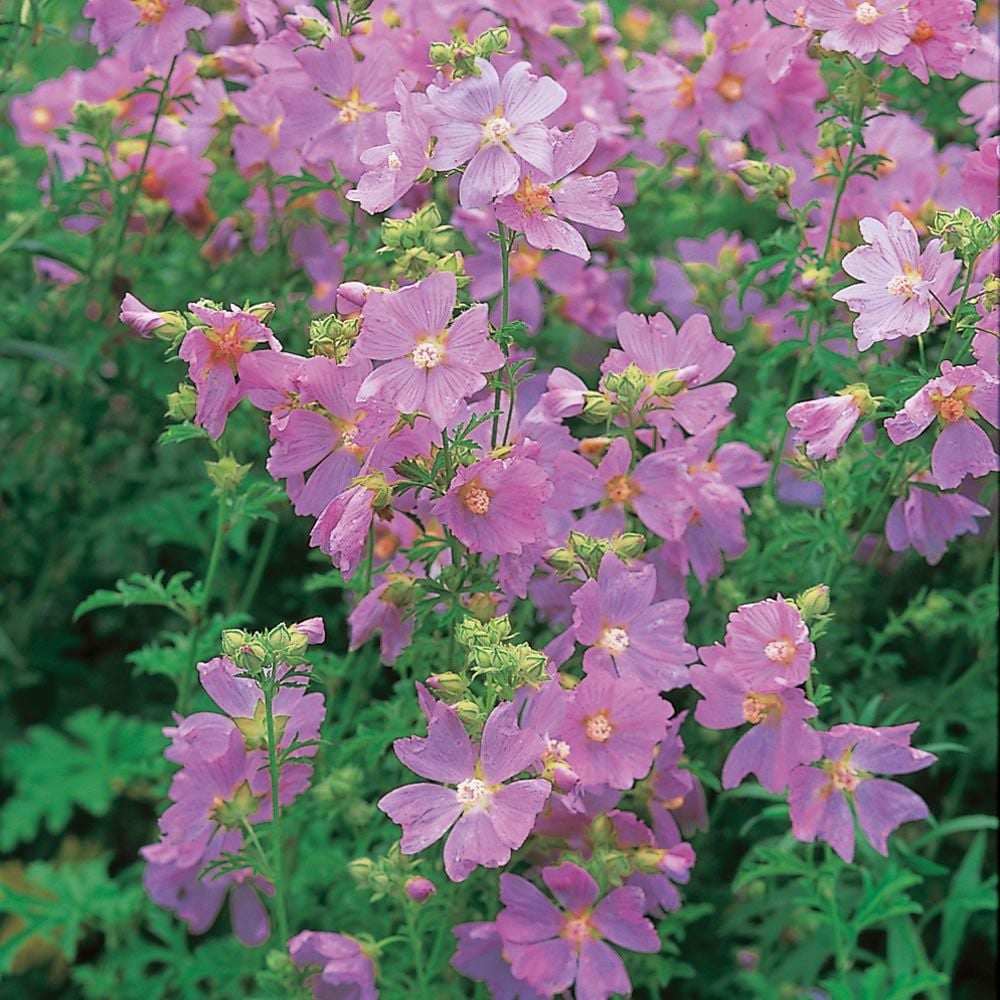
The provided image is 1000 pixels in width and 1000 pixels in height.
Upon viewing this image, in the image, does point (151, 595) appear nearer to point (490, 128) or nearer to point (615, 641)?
point (615, 641)

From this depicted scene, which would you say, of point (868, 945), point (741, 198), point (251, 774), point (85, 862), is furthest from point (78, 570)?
point (868, 945)

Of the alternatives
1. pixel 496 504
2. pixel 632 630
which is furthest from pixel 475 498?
A: pixel 632 630

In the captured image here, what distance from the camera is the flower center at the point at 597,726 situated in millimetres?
1335

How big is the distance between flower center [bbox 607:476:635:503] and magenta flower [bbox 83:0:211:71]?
2.48 feet

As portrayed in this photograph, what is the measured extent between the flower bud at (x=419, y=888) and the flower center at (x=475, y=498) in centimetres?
35

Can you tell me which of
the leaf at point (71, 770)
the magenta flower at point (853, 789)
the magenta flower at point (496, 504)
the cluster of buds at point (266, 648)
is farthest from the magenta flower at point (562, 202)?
the leaf at point (71, 770)

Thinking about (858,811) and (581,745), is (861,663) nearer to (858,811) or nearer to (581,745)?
(858,811)

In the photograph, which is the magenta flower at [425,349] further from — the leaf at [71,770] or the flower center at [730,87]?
the leaf at [71,770]

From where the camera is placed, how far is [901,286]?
Result: 4.44 feet

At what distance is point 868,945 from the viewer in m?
2.36

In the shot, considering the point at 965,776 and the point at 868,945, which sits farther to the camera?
the point at 868,945

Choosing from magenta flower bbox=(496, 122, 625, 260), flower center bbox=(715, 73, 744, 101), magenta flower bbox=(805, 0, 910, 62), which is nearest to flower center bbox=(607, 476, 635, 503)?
magenta flower bbox=(496, 122, 625, 260)

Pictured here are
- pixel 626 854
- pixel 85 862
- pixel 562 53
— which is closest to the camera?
pixel 626 854

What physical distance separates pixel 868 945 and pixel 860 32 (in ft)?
4.97
